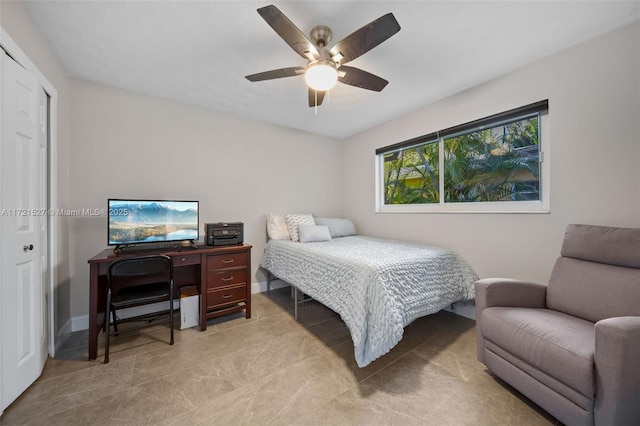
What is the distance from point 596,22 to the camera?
1630mm

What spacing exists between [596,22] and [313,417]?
10.2 feet

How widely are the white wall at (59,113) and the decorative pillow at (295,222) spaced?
2.19 metres

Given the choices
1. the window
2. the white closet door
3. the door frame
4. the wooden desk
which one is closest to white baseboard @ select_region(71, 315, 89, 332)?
the wooden desk

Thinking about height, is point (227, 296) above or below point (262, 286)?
above

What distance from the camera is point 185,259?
2.21 meters

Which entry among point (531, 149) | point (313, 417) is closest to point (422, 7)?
point (531, 149)

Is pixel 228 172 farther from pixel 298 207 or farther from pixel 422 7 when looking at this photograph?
pixel 422 7

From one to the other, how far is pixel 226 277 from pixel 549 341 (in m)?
2.46

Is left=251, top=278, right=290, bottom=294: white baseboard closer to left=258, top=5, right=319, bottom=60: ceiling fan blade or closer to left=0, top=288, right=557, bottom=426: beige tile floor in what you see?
left=0, top=288, right=557, bottom=426: beige tile floor

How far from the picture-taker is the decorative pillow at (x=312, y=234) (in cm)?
307

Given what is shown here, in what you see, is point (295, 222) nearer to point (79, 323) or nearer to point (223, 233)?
point (223, 233)

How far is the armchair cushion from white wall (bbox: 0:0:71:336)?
10.8 ft

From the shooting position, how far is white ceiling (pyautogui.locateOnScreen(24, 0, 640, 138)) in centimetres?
151

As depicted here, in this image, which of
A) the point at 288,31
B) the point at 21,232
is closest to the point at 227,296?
the point at 21,232
